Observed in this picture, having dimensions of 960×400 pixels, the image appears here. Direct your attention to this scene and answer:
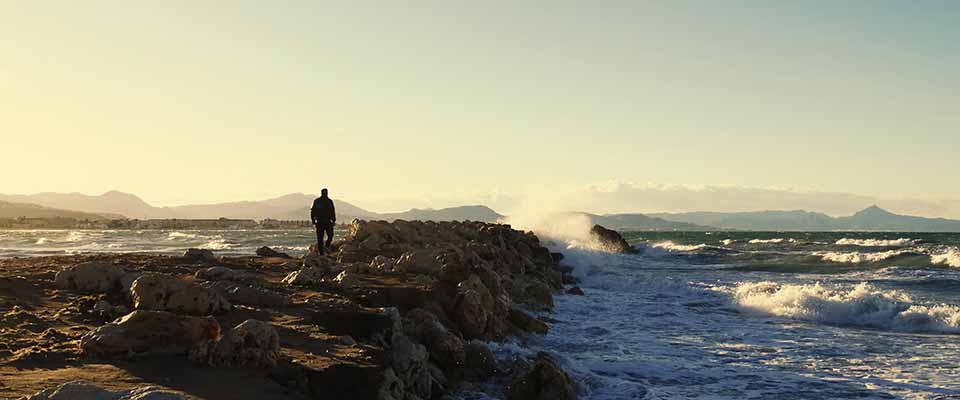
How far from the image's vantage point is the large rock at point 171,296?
27.1 ft

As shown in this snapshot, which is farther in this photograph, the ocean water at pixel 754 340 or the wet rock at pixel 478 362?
the ocean water at pixel 754 340

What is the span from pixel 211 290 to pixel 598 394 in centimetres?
473

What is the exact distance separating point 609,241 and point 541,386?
41.9 meters

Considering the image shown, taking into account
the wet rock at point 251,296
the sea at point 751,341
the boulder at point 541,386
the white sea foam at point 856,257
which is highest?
the wet rock at point 251,296

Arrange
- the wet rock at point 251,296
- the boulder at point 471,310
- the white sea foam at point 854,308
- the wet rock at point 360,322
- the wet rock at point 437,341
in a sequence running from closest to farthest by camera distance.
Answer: the wet rock at point 360,322
the wet rock at point 437,341
the wet rock at point 251,296
the boulder at point 471,310
the white sea foam at point 854,308

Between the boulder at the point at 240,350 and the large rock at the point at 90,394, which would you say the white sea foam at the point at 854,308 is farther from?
the large rock at the point at 90,394

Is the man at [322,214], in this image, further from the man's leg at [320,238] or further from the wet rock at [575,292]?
the wet rock at [575,292]

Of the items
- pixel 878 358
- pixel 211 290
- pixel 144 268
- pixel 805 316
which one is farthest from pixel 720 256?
pixel 211 290

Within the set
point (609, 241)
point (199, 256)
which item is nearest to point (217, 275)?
point (199, 256)

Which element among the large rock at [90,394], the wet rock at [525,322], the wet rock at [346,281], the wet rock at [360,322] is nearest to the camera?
the large rock at [90,394]

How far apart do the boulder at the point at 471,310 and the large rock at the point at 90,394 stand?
20.3ft

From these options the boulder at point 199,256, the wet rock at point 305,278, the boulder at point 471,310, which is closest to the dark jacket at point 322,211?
the boulder at point 199,256

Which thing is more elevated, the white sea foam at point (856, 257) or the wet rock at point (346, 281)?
the wet rock at point (346, 281)

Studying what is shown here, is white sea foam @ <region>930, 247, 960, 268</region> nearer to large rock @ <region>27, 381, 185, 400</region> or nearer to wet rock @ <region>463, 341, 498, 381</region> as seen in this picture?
wet rock @ <region>463, 341, 498, 381</region>
